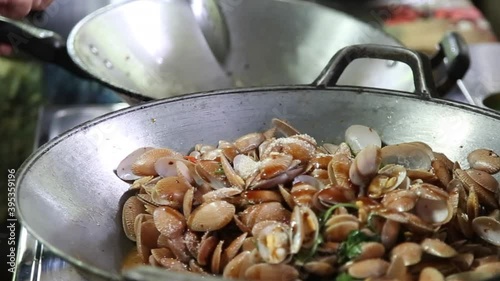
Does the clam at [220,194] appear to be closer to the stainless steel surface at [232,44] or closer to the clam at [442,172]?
the clam at [442,172]

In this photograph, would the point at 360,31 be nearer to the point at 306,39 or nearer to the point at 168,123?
the point at 306,39

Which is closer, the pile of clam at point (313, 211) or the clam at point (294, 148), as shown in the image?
the pile of clam at point (313, 211)

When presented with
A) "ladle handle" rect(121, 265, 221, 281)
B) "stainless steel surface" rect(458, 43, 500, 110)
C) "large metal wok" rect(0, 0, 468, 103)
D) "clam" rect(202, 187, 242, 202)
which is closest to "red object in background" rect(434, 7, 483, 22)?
"stainless steel surface" rect(458, 43, 500, 110)

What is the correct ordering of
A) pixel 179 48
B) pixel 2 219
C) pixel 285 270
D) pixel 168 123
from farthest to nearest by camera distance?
Answer: pixel 2 219 < pixel 179 48 < pixel 168 123 < pixel 285 270

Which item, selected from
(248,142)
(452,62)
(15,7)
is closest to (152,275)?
(248,142)

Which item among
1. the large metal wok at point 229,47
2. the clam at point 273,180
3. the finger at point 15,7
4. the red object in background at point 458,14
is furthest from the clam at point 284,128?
the red object in background at point 458,14

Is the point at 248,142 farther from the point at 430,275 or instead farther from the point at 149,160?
the point at 430,275

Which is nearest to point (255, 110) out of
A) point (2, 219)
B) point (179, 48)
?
point (179, 48)
